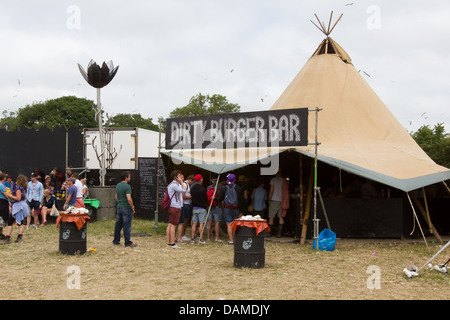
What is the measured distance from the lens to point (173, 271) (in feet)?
24.4

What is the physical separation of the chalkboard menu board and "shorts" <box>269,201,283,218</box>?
5.23m

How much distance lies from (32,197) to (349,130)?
30.0 feet

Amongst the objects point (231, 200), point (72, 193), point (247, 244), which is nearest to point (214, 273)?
point (247, 244)

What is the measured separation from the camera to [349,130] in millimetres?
12273

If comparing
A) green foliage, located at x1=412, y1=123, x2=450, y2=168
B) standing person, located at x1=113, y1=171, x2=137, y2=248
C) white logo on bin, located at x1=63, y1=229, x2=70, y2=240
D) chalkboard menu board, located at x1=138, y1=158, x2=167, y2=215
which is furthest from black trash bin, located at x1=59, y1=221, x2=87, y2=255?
green foliage, located at x1=412, y1=123, x2=450, y2=168

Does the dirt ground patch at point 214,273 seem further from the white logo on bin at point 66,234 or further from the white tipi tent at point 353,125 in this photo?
the white tipi tent at point 353,125

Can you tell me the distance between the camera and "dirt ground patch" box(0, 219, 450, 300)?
19.5 feet

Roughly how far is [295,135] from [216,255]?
3401mm

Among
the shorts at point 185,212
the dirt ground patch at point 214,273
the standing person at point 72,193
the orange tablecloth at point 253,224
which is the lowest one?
the dirt ground patch at point 214,273

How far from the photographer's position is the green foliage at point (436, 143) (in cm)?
2591

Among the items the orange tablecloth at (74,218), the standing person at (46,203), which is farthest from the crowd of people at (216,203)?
the standing person at (46,203)

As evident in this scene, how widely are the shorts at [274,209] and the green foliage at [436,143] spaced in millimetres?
17954

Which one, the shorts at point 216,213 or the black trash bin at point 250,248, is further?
the shorts at point 216,213

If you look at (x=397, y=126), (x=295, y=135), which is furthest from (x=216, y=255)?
(x=397, y=126)
